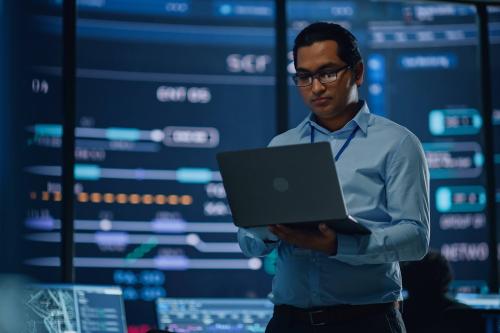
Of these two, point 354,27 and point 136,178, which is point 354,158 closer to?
point 136,178

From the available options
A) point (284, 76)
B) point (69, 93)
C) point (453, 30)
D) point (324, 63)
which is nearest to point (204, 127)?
point (284, 76)

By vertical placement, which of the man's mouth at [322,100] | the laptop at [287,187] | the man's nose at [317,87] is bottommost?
the laptop at [287,187]

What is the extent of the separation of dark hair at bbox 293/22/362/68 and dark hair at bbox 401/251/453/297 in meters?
1.58

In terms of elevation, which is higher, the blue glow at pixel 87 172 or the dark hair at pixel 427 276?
the blue glow at pixel 87 172

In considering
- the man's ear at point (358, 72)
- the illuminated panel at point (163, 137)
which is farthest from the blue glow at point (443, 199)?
the man's ear at point (358, 72)

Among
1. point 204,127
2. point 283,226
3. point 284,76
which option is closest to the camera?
point 283,226

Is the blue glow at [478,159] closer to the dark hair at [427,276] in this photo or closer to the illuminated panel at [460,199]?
the illuminated panel at [460,199]

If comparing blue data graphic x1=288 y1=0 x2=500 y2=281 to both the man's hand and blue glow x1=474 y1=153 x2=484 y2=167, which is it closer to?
blue glow x1=474 y1=153 x2=484 y2=167

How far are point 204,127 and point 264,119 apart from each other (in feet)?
1.34

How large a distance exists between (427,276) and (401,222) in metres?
1.62

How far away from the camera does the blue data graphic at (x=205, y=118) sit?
5.48 meters

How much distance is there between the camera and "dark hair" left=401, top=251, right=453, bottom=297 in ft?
11.4

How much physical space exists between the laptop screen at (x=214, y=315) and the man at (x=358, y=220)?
1945mm

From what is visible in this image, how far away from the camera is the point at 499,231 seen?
5.71m
